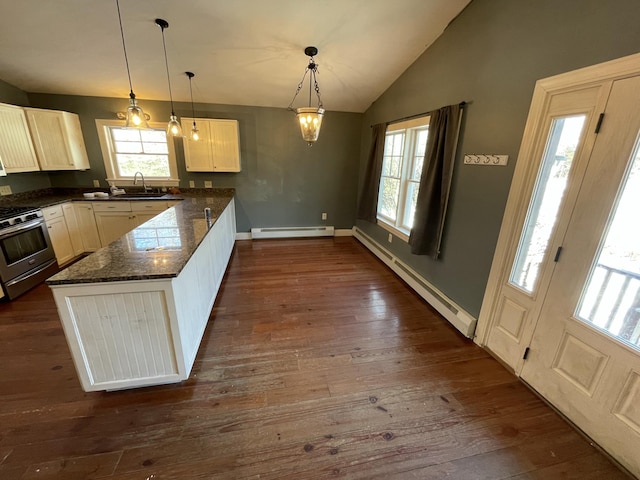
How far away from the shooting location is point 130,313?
62.1 inches

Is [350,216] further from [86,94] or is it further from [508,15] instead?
[86,94]

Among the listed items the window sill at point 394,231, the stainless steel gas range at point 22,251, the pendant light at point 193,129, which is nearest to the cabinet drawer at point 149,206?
the stainless steel gas range at point 22,251

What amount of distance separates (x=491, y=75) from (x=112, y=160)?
531 cm

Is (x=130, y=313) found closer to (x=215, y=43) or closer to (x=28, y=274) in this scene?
(x=28, y=274)

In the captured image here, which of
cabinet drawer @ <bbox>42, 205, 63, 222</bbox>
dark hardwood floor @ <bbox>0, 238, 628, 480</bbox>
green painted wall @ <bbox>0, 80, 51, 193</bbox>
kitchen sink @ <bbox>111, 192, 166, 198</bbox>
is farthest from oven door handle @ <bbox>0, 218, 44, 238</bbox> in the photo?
kitchen sink @ <bbox>111, 192, 166, 198</bbox>

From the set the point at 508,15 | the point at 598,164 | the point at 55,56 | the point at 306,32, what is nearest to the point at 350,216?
the point at 306,32

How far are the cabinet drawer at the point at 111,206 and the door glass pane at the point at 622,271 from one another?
5.22m

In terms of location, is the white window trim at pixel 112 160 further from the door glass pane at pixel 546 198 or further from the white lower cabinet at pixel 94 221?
the door glass pane at pixel 546 198

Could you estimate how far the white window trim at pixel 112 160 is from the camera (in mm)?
4160

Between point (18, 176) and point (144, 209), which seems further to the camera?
point (144, 209)

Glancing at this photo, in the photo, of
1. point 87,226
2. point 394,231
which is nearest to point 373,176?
point 394,231

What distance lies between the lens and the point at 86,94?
13.1 ft

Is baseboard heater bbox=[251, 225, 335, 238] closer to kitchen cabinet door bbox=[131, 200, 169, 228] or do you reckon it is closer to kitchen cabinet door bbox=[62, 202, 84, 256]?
kitchen cabinet door bbox=[131, 200, 169, 228]

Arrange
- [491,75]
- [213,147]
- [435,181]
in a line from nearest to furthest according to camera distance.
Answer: [491,75] → [435,181] → [213,147]
